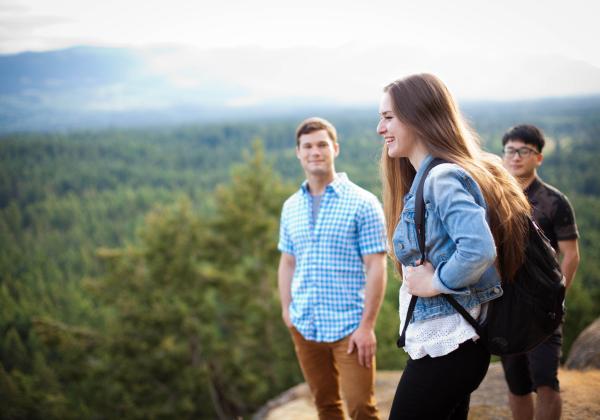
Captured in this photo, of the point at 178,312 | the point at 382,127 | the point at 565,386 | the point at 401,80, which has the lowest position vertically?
the point at 178,312

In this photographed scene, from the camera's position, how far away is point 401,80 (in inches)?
73.9

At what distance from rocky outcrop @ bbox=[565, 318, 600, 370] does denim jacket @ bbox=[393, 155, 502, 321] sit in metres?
4.64

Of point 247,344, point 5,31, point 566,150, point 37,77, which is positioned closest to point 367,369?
point 247,344

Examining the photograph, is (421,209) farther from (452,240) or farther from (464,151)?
(464,151)

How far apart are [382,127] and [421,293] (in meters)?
0.72

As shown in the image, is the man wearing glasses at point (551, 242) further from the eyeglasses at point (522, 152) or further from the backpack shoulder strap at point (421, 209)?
the backpack shoulder strap at point (421, 209)

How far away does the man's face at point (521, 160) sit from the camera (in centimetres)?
306

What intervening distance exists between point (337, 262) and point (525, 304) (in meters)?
1.45

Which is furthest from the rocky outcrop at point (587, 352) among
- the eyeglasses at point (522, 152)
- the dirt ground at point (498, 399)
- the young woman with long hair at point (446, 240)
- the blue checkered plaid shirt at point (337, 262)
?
the young woman with long hair at point (446, 240)

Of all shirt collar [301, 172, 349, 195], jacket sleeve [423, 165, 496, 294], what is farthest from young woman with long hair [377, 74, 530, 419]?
shirt collar [301, 172, 349, 195]

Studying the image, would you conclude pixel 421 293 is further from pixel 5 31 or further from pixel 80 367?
pixel 5 31

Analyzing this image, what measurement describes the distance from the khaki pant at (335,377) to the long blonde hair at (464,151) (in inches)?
57.8

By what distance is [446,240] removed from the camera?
177 cm

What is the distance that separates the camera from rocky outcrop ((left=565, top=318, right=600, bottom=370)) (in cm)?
537
